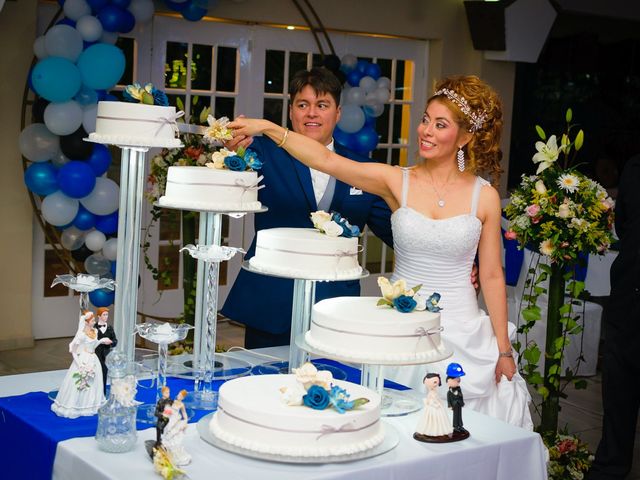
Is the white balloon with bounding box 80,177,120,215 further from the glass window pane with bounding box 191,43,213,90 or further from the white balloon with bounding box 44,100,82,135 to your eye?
the glass window pane with bounding box 191,43,213,90

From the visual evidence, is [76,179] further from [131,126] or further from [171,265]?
[131,126]

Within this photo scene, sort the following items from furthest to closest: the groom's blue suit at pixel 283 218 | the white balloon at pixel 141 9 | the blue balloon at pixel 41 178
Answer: the white balloon at pixel 141 9 → the blue balloon at pixel 41 178 → the groom's blue suit at pixel 283 218

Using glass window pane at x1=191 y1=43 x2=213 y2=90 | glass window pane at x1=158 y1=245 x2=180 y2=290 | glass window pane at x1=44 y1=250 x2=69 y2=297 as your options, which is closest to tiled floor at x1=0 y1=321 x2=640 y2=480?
glass window pane at x1=44 y1=250 x2=69 y2=297

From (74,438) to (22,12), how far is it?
4885mm

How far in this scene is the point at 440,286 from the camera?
137 inches

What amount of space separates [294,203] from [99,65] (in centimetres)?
290

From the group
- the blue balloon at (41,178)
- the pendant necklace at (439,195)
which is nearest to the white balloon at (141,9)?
the blue balloon at (41,178)

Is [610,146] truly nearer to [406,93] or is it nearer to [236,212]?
[406,93]

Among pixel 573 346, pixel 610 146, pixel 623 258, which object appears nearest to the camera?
pixel 623 258

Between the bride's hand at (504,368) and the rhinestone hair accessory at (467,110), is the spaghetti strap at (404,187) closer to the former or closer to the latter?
the rhinestone hair accessory at (467,110)

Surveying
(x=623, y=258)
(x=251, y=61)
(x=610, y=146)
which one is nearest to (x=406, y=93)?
(x=251, y=61)

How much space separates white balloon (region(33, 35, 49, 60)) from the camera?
628 centimetres

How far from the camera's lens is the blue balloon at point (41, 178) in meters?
6.26

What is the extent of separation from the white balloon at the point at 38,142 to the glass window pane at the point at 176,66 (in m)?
1.53
